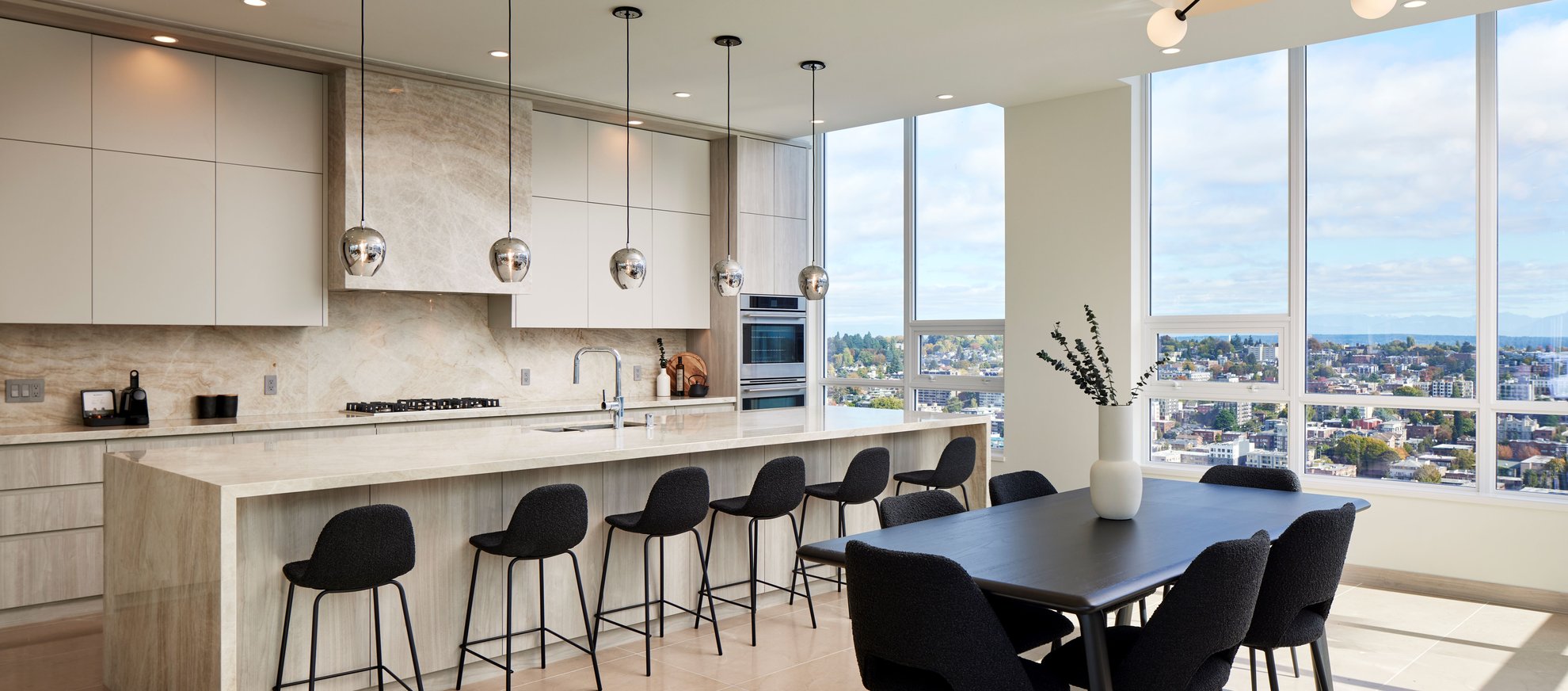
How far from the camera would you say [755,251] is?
7441mm

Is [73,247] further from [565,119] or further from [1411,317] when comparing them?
[1411,317]

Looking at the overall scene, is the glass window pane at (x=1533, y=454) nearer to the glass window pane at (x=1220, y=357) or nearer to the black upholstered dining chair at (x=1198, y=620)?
the glass window pane at (x=1220, y=357)

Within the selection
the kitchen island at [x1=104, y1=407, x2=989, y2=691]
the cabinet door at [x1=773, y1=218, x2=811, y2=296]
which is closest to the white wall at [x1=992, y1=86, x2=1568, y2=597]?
the cabinet door at [x1=773, y1=218, x2=811, y2=296]

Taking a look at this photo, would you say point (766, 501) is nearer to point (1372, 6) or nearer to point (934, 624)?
point (934, 624)

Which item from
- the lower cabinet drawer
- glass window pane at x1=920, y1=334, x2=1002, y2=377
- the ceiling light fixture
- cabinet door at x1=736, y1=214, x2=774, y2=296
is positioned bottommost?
the lower cabinet drawer

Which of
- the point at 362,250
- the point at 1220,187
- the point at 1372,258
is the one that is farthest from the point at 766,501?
the point at 1372,258

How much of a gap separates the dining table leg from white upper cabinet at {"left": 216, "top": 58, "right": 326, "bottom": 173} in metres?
4.72

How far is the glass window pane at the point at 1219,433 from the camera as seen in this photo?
575 centimetres

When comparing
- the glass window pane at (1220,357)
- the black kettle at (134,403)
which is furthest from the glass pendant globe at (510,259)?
the glass window pane at (1220,357)

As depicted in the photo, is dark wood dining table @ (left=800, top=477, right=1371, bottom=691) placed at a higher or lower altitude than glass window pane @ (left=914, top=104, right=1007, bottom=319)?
lower

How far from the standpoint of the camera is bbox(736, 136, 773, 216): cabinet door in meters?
7.33

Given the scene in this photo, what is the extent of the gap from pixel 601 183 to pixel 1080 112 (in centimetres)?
304

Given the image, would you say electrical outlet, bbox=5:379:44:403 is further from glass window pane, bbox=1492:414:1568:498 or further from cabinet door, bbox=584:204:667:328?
glass window pane, bbox=1492:414:1568:498

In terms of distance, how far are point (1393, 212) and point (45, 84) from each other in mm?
6522
